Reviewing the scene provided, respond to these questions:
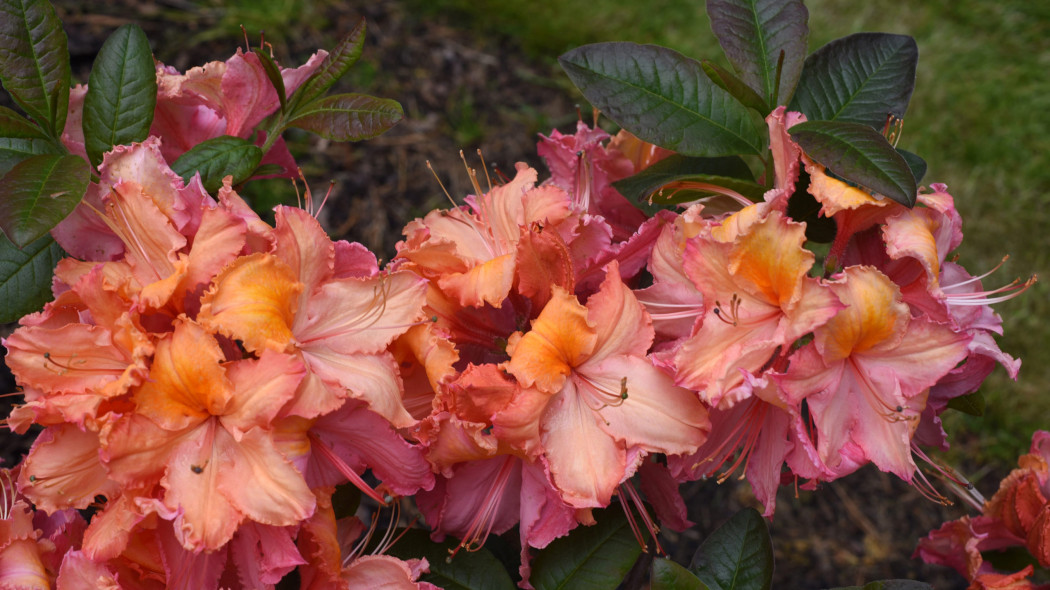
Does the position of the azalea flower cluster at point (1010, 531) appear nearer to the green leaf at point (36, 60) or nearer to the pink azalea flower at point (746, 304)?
the pink azalea flower at point (746, 304)

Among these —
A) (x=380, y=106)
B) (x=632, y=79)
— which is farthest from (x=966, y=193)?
(x=380, y=106)

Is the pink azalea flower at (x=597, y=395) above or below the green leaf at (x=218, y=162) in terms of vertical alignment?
below

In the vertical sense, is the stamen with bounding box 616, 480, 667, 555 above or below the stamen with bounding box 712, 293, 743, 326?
below

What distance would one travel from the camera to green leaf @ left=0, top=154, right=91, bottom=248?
94 cm

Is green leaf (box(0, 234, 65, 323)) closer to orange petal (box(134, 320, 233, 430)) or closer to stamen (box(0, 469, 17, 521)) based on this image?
stamen (box(0, 469, 17, 521))

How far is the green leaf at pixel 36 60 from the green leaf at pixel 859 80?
3.33 feet

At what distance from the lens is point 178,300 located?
1.01m

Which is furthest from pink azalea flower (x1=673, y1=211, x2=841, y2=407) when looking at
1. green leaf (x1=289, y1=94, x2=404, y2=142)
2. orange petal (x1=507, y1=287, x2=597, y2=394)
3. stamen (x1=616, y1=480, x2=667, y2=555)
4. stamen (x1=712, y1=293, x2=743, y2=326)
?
green leaf (x1=289, y1=94, x2=404, y2=142)

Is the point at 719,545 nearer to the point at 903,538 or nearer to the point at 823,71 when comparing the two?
the point at 823,71

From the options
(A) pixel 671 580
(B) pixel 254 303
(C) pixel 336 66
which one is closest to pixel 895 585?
(A) pixel 671 580

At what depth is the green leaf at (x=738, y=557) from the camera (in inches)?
45.7

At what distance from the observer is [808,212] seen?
1.20 m

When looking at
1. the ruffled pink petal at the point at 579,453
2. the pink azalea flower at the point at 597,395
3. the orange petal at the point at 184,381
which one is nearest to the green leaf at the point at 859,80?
the pink azalea flower at the point at 597,395

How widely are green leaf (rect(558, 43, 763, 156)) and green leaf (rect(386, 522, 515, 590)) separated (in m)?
0.63
